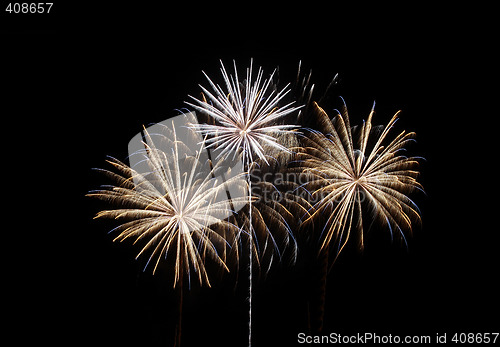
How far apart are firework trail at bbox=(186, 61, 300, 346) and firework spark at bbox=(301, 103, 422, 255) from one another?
2.37 feet

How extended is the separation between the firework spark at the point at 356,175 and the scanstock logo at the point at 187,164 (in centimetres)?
138

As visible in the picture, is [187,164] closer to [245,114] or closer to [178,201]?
[178,201]

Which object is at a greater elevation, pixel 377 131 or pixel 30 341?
pixel 377 131

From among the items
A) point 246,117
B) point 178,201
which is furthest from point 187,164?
point 246,117

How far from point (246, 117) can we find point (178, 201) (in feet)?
6.28

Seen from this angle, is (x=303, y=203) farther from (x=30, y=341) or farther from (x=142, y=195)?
(x=30, y=341)

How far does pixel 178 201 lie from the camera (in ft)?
22.5

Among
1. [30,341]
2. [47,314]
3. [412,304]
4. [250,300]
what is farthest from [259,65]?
[30,341]

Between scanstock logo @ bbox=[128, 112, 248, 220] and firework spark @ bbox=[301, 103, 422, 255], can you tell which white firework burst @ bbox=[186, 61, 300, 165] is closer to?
scanstock logo @ bbox=[128, 112, 248, 220]

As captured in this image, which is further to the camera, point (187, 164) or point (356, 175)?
point (187, 164)

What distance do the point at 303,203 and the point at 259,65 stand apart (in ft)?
9.17

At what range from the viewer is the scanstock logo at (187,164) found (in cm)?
695

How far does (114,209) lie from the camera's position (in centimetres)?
752

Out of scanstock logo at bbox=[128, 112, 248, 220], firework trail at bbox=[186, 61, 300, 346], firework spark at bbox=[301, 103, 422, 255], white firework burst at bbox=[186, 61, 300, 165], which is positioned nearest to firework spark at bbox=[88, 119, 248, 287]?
scanstock logo at bbox=[128, 112, 248, 220]
